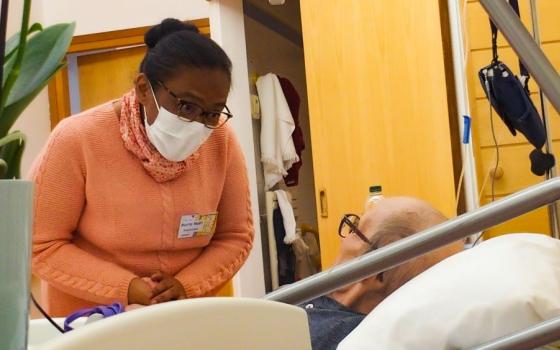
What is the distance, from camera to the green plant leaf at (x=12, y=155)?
52 cm

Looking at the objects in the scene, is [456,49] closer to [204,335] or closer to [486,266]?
[486,266]

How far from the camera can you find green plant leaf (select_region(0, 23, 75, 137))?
0.53 meters

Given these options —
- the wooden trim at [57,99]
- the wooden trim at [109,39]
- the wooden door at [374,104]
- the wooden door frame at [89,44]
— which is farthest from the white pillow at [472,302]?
the wooden trim at [57,99]

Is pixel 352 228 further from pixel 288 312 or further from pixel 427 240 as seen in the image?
pixel 288 312

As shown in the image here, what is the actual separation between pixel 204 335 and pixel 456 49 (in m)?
2.40

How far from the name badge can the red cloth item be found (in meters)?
1.98

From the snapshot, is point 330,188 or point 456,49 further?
point 330,188


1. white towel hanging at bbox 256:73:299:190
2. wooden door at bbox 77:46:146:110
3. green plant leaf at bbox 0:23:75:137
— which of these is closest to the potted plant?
green plant leaf at bbox 0:23:75:137

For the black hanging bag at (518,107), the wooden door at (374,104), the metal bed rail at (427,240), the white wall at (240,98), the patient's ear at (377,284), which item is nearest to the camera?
the metal bed rail at (427,240)

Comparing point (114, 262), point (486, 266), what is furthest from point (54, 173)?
point (486, 266)

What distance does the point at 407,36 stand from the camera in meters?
2.83

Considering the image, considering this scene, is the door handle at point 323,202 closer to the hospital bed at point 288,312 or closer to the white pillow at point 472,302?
the white pillow at point 472,302

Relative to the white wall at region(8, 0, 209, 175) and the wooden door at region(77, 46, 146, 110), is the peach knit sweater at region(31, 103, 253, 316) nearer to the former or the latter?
the white wall at region(8, 0, 209, 175)

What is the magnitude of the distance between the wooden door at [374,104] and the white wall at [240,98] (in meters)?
0.33
